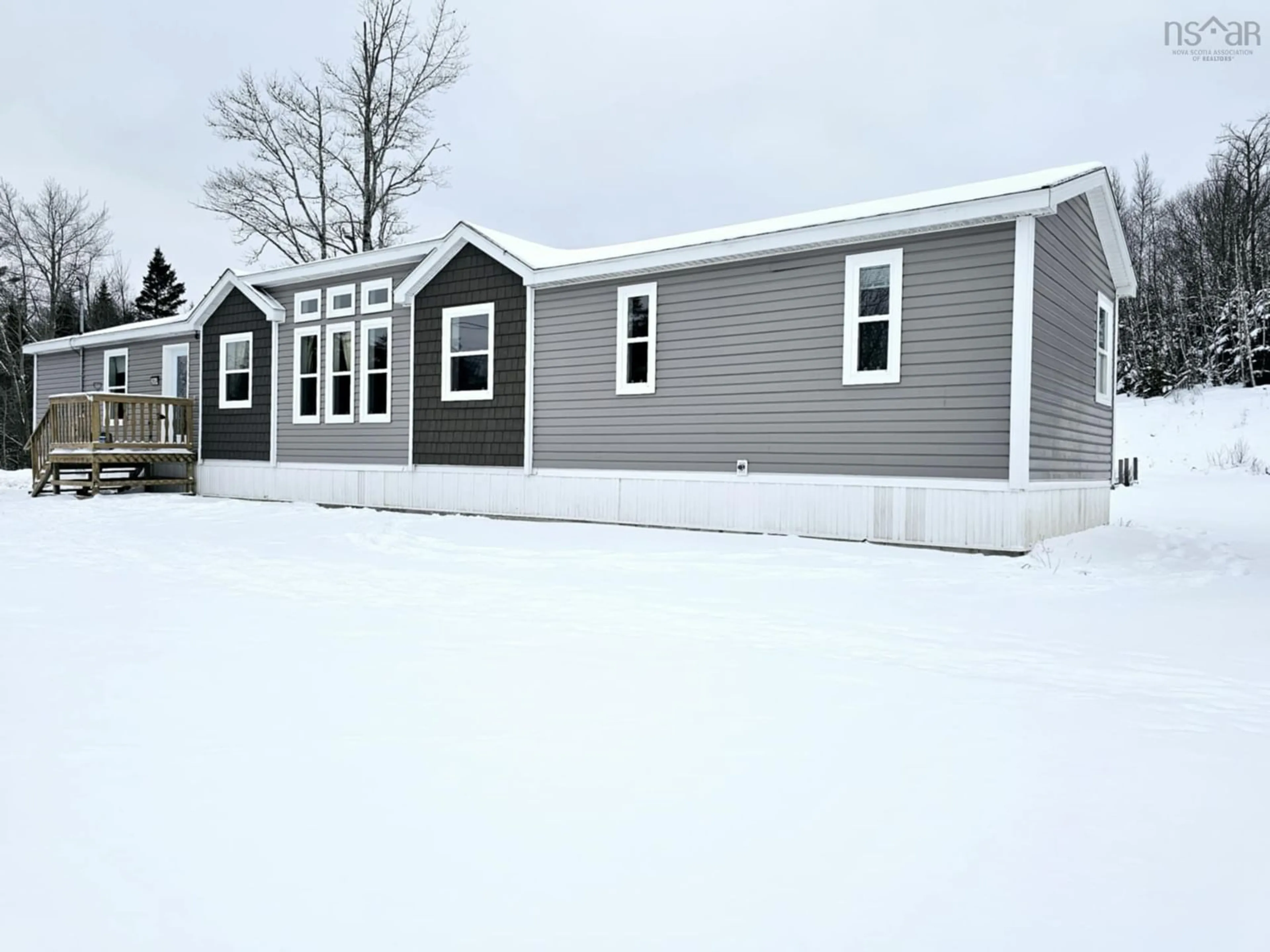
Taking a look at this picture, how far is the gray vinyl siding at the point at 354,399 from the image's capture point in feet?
44.9

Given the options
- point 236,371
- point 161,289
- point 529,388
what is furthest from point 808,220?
point 161,289

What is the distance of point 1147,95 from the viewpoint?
3312cm

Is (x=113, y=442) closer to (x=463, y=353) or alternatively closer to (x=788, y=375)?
(x=463, y=353)

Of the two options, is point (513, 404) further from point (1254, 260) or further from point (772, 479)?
point (1254, 260)

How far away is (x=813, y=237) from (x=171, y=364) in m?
14.5

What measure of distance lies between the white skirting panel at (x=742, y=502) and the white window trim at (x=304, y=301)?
2680mm

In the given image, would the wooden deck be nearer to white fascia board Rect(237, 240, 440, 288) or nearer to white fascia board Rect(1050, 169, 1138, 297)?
white fascia board Rect(237, 240, 440, 288)

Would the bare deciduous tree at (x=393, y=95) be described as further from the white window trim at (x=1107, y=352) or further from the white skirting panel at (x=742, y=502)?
the white window trim at (x=1107, y=352)

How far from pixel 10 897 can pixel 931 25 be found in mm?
28939

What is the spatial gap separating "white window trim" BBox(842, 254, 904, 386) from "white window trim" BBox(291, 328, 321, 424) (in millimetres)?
9721

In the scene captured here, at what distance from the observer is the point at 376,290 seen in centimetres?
1412

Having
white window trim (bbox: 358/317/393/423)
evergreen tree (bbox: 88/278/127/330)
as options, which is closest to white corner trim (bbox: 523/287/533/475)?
white window trim (bbox: 358/317/393/423)

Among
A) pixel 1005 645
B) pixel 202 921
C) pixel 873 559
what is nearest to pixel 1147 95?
pixel 873 559

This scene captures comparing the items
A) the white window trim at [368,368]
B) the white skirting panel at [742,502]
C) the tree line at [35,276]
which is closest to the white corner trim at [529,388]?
the white skirting panel at [742,502]
